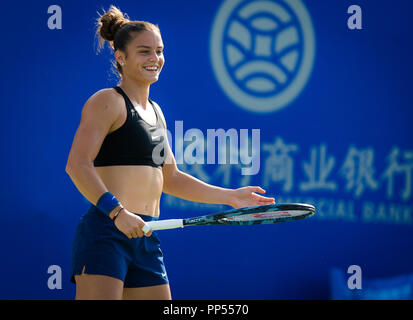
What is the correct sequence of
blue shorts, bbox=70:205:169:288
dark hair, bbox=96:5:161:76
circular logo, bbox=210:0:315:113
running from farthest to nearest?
1. circular logo, bbox=210:0:315:113
2. dark hair, bbox=96:5:161:76
3. blue shorts, bbox=70:205:169:288

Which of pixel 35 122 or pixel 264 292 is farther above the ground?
pixel 35 122

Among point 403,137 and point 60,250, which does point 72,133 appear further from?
point 403,137

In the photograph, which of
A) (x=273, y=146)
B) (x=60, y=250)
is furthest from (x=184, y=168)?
(x=60, y=250)

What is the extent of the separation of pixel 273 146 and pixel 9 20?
2.01m

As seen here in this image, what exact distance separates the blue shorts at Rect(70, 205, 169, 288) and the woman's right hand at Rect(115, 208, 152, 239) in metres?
0.17

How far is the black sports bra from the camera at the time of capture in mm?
2969

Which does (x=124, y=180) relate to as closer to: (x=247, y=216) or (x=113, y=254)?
(x=113, y=254)

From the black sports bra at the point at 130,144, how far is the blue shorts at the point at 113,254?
24 cm

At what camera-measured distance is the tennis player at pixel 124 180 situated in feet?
9.28

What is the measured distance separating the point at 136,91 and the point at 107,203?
65cm

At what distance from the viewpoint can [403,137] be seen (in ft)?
16.2

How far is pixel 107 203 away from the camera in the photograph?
278cm

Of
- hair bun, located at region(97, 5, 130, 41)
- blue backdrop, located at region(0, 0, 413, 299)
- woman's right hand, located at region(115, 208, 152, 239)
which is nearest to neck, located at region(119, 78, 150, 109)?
hair bun, located at region(97, 5, 130, 41)

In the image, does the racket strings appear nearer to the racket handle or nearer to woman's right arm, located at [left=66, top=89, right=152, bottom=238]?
the racket handle
